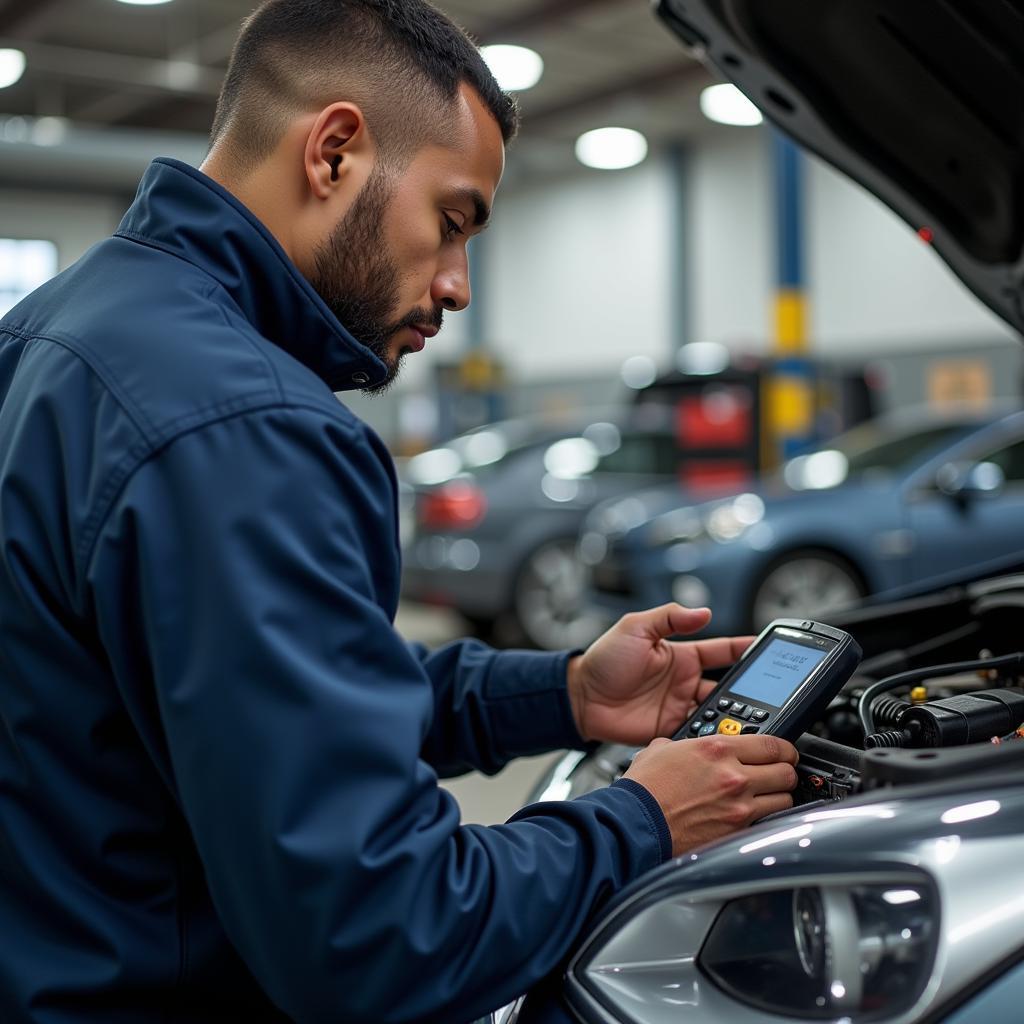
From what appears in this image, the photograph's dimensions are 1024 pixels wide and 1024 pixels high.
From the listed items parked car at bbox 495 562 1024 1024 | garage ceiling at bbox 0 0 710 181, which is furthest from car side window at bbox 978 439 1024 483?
garage ceiling at bbox 0 0 710 181

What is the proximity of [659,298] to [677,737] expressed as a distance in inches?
524

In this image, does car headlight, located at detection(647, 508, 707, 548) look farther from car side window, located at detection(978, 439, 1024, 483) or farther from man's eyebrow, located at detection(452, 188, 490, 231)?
man's eyebrow, located at detection(452, 188, 490, 231)

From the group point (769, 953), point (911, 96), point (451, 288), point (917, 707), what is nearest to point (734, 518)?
point (911, 96)

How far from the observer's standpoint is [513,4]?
391 inches

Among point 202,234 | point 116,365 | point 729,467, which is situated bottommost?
point 729,467

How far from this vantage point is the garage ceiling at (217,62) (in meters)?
10.1

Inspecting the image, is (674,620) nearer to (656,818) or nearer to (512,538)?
(656,818)

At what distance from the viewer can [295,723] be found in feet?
2.84

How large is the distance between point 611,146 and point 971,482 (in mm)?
6779

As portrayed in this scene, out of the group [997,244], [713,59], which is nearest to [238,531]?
[713,59]

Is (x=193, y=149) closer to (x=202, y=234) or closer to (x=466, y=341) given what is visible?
(x=466, y=341)

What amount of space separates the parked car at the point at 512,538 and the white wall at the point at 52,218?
30.5ft

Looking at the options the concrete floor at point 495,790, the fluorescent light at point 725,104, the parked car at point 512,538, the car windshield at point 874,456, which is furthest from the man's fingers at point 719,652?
the fluorescent light at point 725,104

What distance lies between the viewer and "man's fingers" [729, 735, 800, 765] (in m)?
1.14
